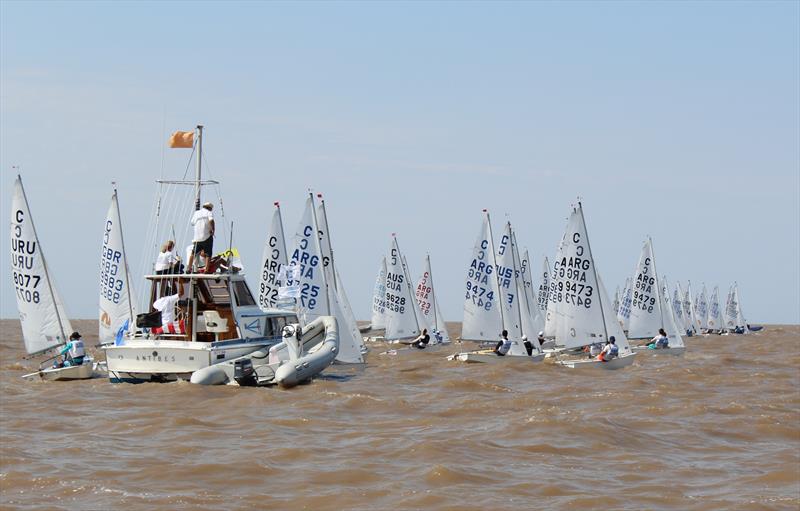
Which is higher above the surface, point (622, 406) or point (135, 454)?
point (135, 454)

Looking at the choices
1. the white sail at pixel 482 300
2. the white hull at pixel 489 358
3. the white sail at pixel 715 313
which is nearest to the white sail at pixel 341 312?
the white hull at pixel 489 358

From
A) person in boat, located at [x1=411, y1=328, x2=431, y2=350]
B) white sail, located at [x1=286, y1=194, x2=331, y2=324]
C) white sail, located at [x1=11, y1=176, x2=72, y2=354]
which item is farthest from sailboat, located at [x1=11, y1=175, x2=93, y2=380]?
person in boat, located at [x1=411, y1=328, x2=431, y2=350]

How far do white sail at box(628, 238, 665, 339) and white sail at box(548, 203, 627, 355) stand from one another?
12.3 meters

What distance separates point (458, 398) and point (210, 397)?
550 cm

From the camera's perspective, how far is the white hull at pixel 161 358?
928 inches

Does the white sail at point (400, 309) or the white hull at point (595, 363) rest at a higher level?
the white sail at point (400, 309)

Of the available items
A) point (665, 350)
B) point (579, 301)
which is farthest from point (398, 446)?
point (665, 350)

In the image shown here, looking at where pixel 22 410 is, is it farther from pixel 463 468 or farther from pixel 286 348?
pixel 463 468

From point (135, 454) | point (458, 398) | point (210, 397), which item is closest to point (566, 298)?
point (458, 398)

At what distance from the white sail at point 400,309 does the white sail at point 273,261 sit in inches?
368

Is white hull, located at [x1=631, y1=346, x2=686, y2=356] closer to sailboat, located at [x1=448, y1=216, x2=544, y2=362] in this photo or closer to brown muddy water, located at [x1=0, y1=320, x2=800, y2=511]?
sailboat, located at [x1=448, y1=216, x2=544, y2=362]

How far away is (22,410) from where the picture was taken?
19.8 m

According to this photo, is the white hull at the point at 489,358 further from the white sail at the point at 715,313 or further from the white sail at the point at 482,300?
the white sail at the point at 715,313

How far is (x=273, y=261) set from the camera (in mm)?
39812
